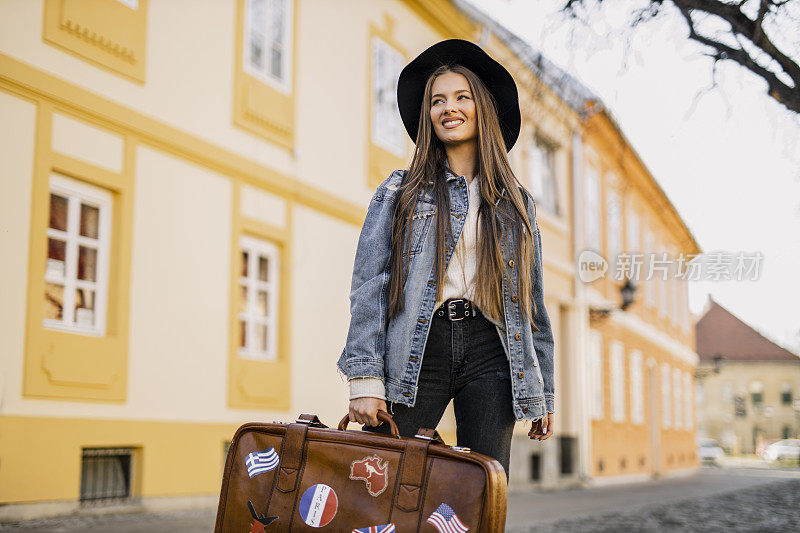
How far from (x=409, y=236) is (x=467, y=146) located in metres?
0.39

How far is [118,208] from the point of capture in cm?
849

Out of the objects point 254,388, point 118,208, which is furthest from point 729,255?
point 118,208

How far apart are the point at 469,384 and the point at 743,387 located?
7069 cm

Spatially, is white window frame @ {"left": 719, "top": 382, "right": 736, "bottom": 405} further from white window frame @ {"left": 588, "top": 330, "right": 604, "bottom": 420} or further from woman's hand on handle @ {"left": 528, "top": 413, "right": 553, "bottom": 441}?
woman's hand on handle @ {"left": 528, "top": 413, "right": 553, "bottom": 441}

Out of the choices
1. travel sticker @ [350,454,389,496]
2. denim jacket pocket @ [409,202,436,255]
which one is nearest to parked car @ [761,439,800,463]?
denim jacket pocket @ [409,202,436,255]

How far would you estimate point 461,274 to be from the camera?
2824 millimetres

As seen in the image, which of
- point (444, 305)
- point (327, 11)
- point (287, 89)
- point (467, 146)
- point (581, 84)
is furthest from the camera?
point (327, 11)

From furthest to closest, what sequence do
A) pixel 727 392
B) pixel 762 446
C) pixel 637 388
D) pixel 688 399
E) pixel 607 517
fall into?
pixel 727 392 → pixel 762 446 → pixel 688 399 → pixel 637 388 → pixel 607 517

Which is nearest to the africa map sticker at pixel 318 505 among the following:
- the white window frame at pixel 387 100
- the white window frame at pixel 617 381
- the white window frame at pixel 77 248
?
the white window frame at pixel 77 248

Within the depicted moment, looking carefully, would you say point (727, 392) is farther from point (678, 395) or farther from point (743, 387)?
point (678, 395)

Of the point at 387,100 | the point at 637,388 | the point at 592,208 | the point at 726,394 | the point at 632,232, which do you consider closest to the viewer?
the point at 387,100

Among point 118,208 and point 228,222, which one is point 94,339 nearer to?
point 118,208

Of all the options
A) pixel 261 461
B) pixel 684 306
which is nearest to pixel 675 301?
pixel 684 306

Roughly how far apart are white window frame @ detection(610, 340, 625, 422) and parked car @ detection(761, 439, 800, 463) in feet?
131
